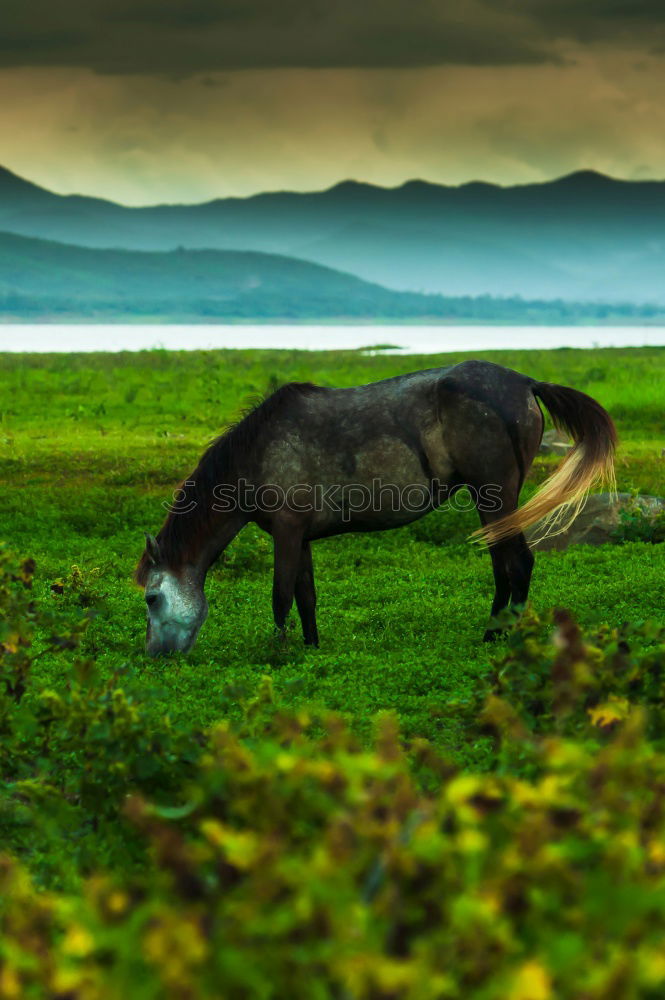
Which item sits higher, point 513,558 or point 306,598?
point 513,558

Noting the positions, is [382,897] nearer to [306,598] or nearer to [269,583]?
[306,598]

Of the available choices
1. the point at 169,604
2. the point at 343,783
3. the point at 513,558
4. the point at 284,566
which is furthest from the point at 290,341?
the point at 343,783

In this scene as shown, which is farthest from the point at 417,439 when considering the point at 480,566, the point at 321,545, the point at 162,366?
the point at 162,366

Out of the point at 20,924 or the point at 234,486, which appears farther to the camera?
the point at 234,486

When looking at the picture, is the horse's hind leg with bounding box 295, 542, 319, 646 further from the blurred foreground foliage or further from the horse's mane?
the blurred foreground foliage

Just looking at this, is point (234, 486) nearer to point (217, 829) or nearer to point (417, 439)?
point (417, 439)

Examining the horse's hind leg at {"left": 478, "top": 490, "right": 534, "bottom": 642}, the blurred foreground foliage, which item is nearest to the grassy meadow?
the blurred foreground foliage

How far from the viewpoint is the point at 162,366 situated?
4209 cm

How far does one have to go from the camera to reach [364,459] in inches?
376

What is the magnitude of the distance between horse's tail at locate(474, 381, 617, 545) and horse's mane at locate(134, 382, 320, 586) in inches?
80.9

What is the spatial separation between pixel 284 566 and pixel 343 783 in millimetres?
6643

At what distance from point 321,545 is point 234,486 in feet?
14.7

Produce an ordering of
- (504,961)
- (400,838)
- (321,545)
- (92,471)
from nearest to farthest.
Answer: (504,961)
(400,838)
(321,545)
(92,471)

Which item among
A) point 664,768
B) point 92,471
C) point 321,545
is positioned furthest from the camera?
A: point 92,471
